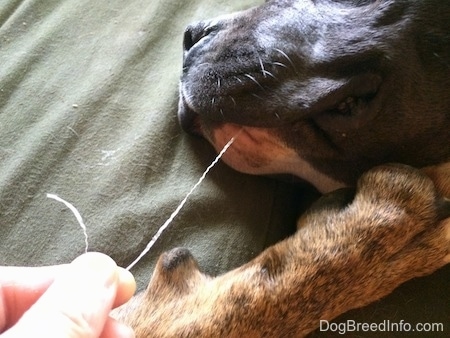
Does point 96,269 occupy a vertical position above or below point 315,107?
above

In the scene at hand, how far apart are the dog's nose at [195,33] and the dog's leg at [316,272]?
1.61ft

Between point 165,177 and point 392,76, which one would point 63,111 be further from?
point 392,76

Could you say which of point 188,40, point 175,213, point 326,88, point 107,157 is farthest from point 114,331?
point 188,40

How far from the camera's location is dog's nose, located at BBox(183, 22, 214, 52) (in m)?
1.45

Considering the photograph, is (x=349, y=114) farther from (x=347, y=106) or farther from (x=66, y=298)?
(x=66, y=298)

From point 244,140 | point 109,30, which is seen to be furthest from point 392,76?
point 109,30

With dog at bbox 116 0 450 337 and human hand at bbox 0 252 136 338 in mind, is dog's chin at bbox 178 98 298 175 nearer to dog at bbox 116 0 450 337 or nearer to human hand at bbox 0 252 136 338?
dog at bbox 116 0 450 337

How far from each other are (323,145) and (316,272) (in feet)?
0.97

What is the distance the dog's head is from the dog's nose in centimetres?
2

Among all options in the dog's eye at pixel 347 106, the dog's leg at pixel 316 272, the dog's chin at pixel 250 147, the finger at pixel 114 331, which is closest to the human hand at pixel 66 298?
A: the finger at pixel 114 331

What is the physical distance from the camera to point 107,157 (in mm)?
1398

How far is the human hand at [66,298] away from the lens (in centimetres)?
83

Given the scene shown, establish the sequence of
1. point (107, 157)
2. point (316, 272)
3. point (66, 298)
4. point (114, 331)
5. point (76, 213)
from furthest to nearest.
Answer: point (107, 157) → point (76, 213) → point (316, 272) → point (114, 331) → point (66, 298)

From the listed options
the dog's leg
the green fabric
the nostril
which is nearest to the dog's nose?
the nostril
